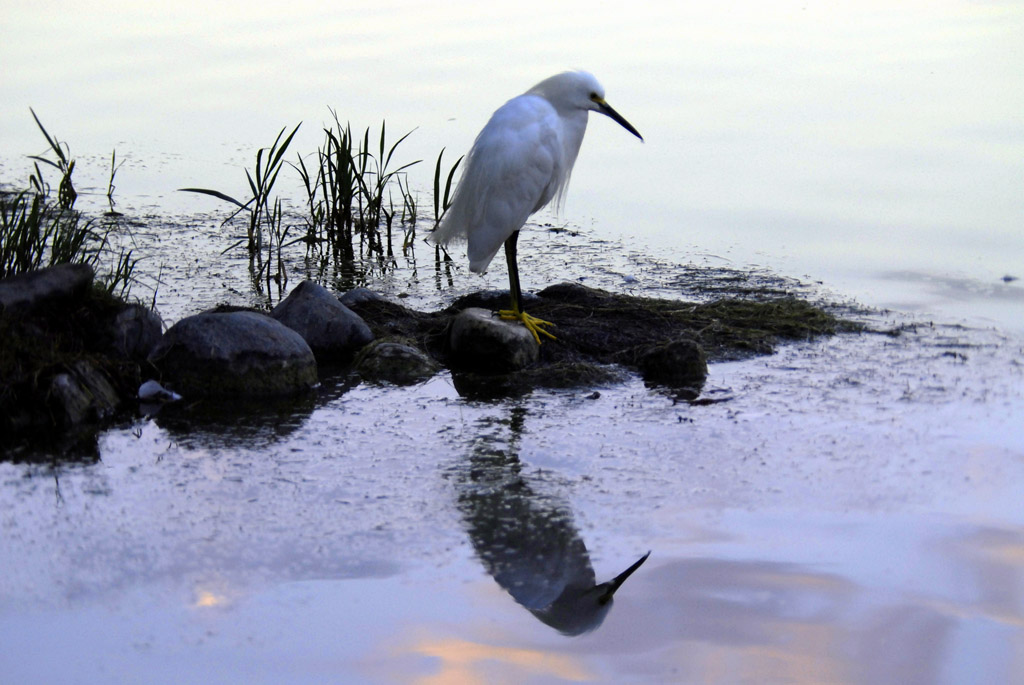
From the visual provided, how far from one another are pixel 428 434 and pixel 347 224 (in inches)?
146

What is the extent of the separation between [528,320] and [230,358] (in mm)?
1536

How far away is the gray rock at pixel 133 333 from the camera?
5316mm

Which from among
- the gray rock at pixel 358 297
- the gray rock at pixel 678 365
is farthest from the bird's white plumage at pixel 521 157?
the gray rock at pixel 678 365

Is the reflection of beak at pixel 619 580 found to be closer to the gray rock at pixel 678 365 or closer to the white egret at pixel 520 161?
the gray rock at pixel 678 365

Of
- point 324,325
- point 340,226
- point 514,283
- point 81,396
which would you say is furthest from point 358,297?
point 81,396

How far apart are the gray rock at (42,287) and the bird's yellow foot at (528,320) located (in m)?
2.05

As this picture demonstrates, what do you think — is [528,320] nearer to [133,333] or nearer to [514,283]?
[514,283]

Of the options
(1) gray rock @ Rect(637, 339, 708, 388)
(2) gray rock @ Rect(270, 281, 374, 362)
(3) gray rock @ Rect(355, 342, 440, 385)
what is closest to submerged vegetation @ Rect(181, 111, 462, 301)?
(2) gray rock @ Rect(270, 281, 374, 362)

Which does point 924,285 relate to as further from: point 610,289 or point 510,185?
point 510,185

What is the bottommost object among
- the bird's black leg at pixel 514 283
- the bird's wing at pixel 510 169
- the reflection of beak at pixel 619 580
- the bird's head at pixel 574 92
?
the reflection of beak at pixel 619 580

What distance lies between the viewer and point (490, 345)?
18.1ft

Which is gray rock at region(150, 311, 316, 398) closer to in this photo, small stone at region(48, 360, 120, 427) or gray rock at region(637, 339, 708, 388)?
small stone at region(48, 360, 120, 427)

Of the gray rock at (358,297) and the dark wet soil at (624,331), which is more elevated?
the gray rock at (358,297)

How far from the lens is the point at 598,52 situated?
524 inches
